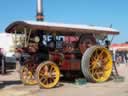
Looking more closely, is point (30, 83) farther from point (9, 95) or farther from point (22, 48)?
point (9, 95)

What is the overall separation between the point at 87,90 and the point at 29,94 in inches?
80.1

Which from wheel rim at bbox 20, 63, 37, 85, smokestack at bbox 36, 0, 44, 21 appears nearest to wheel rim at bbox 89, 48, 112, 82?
wheel rim at bbox 20, 63, 37, 85

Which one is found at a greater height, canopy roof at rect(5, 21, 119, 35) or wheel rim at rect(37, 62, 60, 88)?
canopy roof at rect(5, 21, 119, 35)

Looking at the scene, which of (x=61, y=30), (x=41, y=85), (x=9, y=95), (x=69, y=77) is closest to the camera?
(x=9, y=95)

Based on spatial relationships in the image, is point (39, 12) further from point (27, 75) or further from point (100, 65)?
point (100, 65)

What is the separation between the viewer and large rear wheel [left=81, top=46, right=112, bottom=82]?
15.8 metres

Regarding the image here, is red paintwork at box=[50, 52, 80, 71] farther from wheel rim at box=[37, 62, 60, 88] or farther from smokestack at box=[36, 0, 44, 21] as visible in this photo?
smokestack at box=[36, 0, 44, 21]

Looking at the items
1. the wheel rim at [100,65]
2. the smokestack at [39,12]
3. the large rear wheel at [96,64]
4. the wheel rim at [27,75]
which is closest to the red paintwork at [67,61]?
the large rear wheel at [96,64]

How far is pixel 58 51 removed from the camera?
627 inches

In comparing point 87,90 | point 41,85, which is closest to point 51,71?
point 41,85

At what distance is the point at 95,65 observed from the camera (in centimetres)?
1633

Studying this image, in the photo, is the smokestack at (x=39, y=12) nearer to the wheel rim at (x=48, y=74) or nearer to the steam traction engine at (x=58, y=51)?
the steam traction engine at (x=58, y=51)

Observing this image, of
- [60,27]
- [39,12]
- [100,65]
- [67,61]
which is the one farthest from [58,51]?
[39,12]

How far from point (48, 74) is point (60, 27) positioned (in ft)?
6.43
